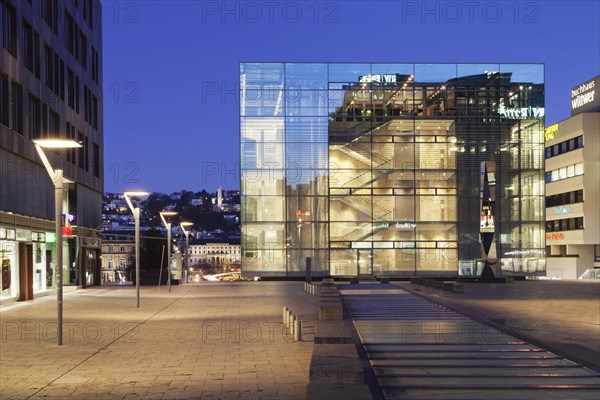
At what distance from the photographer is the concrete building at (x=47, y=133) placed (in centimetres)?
3083

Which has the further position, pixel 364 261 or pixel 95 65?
pixel 364 261

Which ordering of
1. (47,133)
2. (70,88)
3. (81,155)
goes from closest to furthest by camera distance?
(47,133)
(70,88)
(81,155)

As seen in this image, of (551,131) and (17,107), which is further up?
(551,131)

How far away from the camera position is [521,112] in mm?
61844

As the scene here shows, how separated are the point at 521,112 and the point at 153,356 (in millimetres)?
52013

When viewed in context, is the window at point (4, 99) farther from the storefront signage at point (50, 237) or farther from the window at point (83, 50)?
the window at point (83, 50)

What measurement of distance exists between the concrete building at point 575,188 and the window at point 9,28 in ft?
208

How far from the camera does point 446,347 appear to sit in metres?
16.1

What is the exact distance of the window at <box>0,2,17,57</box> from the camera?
30.5m

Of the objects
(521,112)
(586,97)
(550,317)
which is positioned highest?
(586,97)

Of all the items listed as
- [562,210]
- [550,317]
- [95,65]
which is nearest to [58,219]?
[550,317]

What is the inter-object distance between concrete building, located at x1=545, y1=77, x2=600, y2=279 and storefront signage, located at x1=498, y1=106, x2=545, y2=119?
23748 millimetres

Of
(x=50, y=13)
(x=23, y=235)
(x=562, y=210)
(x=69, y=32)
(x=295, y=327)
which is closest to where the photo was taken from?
(x=295, y=327)

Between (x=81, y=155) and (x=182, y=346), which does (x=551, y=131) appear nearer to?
(x=81, y=155)
